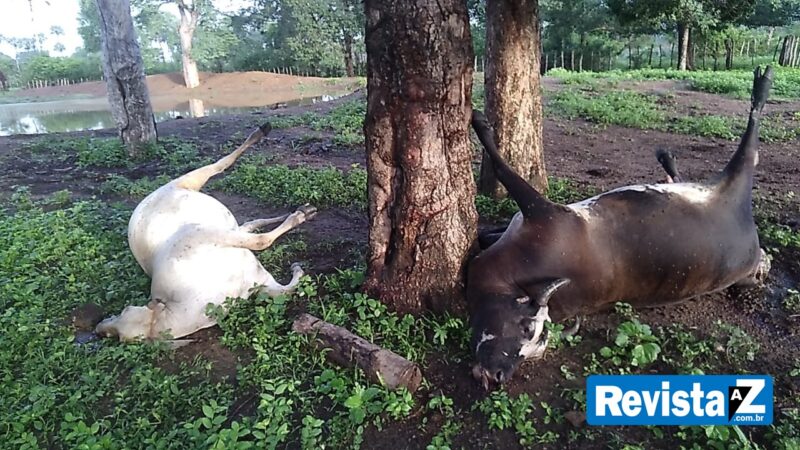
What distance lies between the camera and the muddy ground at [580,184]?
2.41m

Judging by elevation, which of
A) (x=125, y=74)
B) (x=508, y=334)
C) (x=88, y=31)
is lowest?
(x=508, y=334)

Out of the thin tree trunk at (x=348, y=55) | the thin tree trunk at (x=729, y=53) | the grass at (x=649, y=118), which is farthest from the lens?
the thin tree trunk at (x=348, y=55)

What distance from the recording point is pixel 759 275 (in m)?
3.08

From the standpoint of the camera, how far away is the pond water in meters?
13.6

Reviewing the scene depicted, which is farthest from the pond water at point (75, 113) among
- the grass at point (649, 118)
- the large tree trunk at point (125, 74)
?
the grass at point (649, 118)

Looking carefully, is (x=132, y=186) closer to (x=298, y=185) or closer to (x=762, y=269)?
(x=298, y=185)

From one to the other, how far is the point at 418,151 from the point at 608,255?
1055mm

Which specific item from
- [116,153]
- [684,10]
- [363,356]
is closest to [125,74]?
[116,153]

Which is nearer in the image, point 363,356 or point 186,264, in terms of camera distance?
point 363,356

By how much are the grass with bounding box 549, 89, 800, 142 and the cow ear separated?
204 inches

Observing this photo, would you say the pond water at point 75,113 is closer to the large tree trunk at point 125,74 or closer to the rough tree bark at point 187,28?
the rough tree bark at point 187,28

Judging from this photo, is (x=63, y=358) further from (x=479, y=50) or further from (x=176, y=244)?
(x=479, y=50)

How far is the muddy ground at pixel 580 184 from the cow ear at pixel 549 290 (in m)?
0.29

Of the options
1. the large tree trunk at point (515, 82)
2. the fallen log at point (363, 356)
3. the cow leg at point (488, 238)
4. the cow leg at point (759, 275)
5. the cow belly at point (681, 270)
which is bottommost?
the fallen log at point (363, 356)
